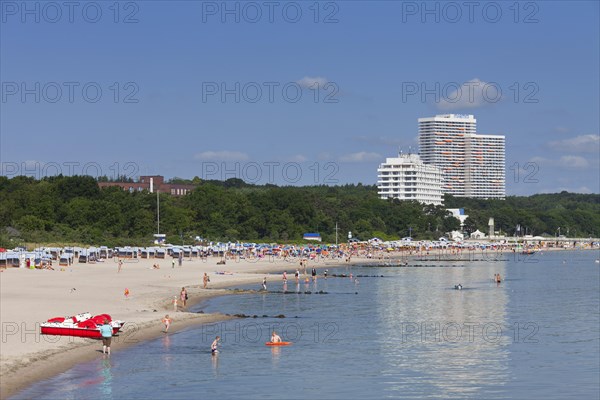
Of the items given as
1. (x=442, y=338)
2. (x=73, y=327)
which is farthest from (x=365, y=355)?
(x=73, y=327)

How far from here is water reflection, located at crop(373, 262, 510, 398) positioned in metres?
37.9

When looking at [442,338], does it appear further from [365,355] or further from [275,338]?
[275,338]

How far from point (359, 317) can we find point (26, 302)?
22.2 meters

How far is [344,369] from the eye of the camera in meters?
40.2

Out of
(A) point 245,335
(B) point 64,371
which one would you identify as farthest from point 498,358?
(B) point 64,371

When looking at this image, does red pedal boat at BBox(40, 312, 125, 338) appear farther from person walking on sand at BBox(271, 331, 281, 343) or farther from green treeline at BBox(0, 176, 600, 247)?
green treeline at BBox(0, 176, 600, 247)

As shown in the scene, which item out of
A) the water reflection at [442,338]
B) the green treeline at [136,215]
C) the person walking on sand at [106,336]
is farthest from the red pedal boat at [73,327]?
the green treeline at [136,215]

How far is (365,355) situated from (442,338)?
8583mm

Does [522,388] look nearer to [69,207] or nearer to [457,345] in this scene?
[457,345]

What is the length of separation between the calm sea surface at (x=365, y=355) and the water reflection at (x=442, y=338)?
0.08 meters

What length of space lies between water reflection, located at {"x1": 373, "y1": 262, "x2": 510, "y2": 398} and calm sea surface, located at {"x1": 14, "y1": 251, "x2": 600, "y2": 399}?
0.08 m

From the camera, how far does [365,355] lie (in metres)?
43.8

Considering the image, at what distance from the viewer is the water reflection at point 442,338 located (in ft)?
124

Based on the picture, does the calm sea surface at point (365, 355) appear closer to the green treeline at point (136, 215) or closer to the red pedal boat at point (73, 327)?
Result: the red pedal boat at point (73, 327)
